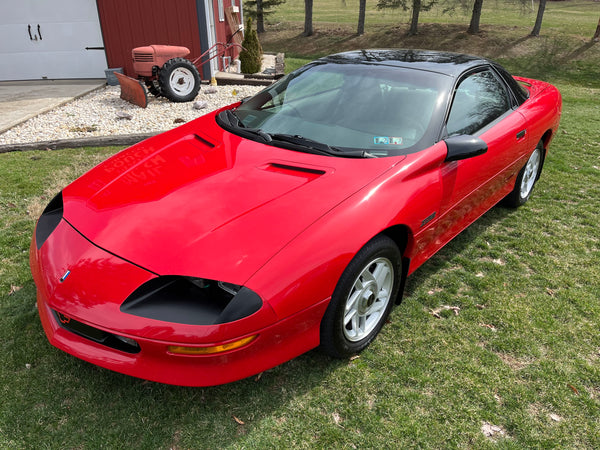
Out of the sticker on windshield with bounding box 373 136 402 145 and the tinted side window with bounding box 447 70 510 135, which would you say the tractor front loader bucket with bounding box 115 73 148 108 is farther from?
the sticker on windshield with bounding box 373 136 402 145

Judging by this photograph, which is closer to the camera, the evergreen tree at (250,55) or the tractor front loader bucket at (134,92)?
the tractor front loader bucket at (134,92)

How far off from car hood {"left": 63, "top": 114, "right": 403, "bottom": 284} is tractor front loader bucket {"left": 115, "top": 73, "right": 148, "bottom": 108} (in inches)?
212

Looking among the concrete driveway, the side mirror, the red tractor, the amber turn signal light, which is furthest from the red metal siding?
the amber turn signal light

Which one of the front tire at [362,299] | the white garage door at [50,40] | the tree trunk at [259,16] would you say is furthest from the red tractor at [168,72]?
the tree trunk at [259,16]

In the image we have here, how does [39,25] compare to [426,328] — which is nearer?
[426,328]

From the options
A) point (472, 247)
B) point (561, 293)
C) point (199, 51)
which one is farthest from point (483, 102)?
point (199, 51)

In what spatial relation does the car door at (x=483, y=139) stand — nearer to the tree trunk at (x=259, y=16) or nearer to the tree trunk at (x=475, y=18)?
the tree trunk at (x=475, y=18)

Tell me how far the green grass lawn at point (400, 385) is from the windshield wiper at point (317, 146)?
1.06 meters

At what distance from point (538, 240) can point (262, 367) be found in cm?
286

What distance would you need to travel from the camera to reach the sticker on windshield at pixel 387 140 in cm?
265

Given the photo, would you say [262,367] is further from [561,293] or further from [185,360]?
[561,293]

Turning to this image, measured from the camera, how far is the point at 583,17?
3050 centimetres

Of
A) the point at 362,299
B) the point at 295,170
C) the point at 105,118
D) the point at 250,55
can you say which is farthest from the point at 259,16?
the point at 362,299

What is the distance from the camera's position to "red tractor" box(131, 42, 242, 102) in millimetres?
7840
